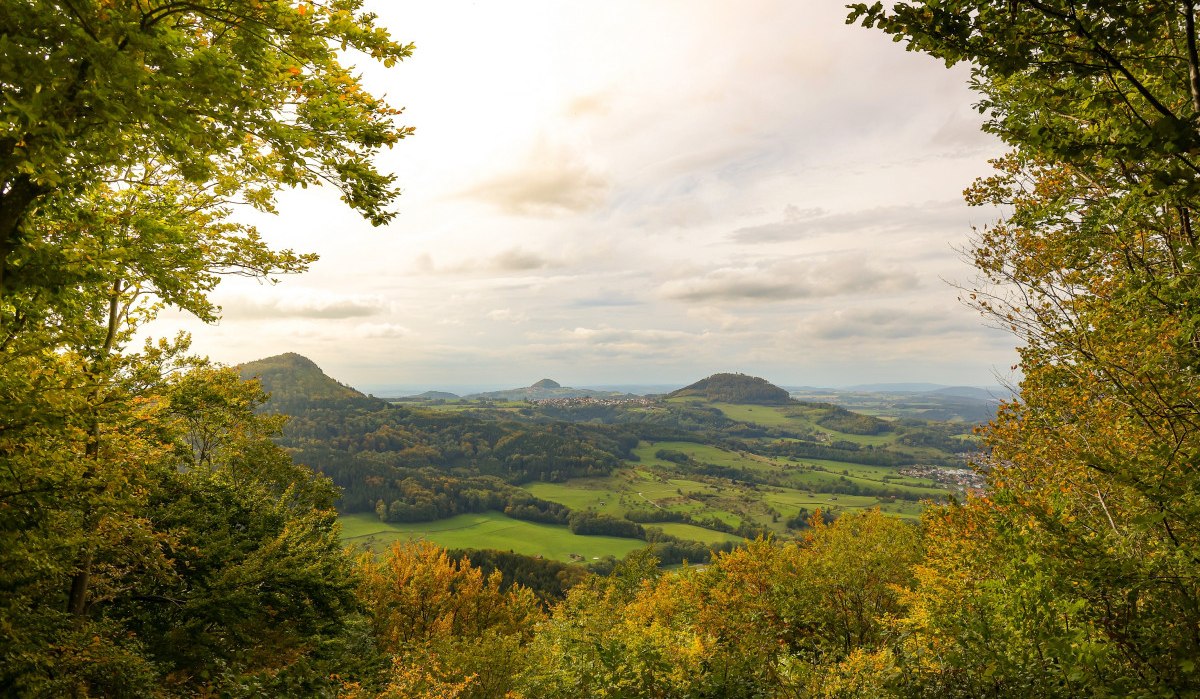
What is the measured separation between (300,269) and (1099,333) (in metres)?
16.9

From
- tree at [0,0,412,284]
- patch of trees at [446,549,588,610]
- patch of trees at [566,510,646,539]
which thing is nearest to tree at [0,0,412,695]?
tree at [0,0,412,284]

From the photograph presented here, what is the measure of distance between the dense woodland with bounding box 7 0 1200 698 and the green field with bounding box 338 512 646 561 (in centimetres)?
8654

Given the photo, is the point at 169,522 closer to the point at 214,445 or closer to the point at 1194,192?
the point at 214,445

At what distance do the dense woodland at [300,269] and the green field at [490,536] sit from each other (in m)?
86.5

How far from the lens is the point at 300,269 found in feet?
35.0

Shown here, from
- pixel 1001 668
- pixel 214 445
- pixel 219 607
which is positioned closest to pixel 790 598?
pixel 1001 668

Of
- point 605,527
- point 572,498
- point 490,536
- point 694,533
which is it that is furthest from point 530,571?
point 572,498

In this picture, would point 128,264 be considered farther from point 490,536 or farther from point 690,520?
point 690,520

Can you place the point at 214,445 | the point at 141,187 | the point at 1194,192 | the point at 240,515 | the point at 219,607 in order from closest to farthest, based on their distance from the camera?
the point at 1194,192
the point at 141,187
the point at 219,607
the point at 240,515
the point at 214,445

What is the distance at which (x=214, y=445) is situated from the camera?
2328cm

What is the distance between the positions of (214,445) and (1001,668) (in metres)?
29.2

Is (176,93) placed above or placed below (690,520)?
above

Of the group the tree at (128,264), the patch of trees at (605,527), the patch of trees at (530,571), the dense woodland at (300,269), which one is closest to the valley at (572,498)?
the patch of trees at (605,527)

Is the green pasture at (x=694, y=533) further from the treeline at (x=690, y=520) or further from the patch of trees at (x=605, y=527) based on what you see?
the patch of trees at (x=605, y=527)
